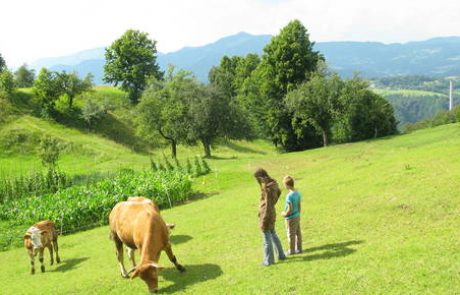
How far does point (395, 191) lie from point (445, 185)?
2.12 meters

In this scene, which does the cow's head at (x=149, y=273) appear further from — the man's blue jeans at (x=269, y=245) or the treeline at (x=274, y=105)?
the treeline at (x=274, y=105)

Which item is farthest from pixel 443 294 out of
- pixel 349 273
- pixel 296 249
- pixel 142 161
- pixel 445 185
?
pixel 142 161

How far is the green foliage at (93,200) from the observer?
29.2 meters

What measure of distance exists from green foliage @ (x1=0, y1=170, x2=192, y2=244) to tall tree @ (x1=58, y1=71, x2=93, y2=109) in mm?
38796

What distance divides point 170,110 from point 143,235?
1775 inches

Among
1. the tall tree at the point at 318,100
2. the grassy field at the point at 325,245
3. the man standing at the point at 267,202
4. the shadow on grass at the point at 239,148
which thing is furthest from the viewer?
the shadow on grass at the point at 239,148

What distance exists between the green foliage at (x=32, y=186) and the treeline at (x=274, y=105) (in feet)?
71.6

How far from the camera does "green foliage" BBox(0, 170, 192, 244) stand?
29234 mm

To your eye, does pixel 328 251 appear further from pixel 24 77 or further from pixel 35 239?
pixel 24 77

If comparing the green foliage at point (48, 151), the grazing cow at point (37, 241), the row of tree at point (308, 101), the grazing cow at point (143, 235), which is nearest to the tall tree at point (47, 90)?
the green foliage at point (48, 151)

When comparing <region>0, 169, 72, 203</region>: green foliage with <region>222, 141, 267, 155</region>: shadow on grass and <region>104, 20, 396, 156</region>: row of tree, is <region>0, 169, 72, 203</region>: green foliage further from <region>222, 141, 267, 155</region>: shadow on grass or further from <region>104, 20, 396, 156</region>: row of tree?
<region>222, 141, 267, 155</region>: shadow on grass

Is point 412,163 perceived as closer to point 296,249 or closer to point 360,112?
point 296,249

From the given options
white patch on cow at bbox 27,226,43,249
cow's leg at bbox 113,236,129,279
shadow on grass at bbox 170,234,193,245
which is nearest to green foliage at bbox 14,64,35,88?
white patch on cow at bbox 27,226,43,249

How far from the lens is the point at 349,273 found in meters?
12.4
